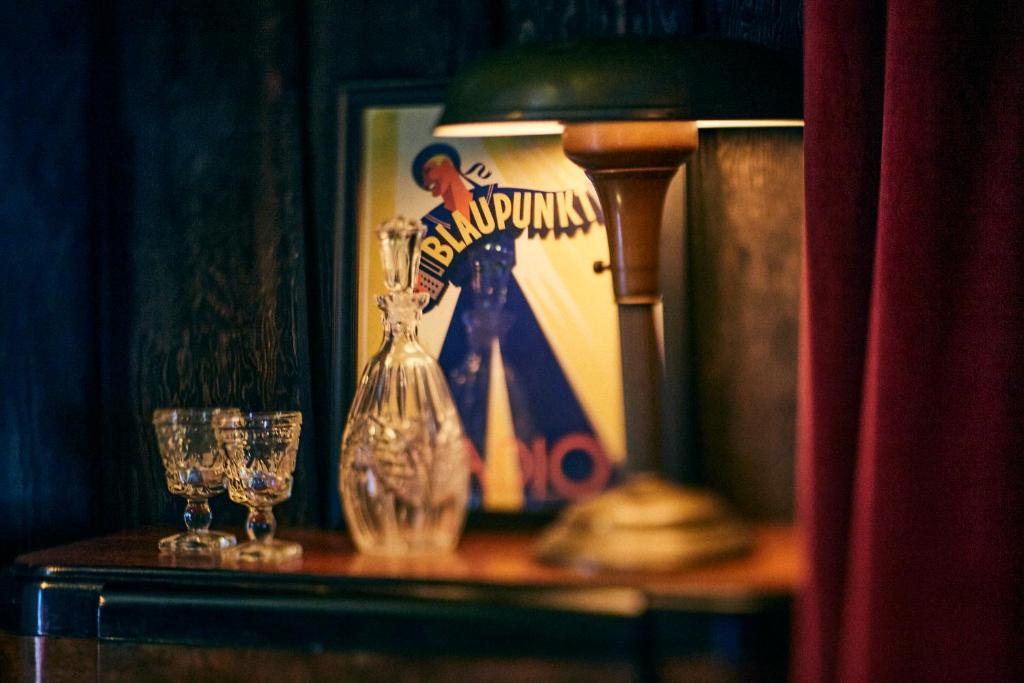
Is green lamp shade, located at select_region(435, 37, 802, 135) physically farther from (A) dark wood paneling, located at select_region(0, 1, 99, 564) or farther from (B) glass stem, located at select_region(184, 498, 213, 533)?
(A) dark wood paneling, located at select_region(0, 1, 99, 564)

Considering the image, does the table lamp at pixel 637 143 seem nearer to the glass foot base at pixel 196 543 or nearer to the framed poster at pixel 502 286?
the framed poster at pixel 502 286

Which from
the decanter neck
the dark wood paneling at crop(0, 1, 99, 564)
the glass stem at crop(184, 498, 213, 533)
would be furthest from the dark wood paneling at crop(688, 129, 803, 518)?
the dark wood paneling at crop(0, 1, 99, 564)

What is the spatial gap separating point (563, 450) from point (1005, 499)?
47 centimetres

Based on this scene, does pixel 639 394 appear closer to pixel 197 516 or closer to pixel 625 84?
pixel 625 84

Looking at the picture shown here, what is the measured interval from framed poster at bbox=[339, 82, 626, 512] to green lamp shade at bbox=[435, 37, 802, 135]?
28cm

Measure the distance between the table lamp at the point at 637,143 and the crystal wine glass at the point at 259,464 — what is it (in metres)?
0.33

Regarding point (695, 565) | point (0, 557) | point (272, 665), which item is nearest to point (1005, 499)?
point (695, 565)

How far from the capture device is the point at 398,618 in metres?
1.11

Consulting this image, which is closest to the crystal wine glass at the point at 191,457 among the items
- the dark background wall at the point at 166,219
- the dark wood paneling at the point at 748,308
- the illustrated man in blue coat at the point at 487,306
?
the dark background wall at the point at 166,219

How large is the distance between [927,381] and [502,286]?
0.51m

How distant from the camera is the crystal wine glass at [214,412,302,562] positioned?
1281 millimetres

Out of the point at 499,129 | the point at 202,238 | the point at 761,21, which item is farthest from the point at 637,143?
the point at 202,238

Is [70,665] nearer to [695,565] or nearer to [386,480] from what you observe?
[386,480]

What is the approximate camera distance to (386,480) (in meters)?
1.22
